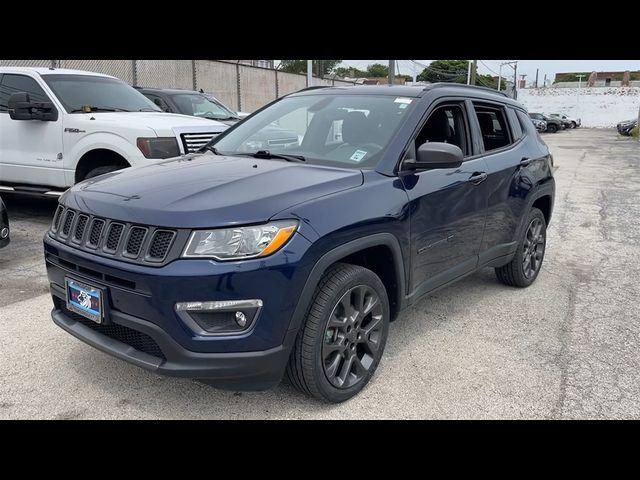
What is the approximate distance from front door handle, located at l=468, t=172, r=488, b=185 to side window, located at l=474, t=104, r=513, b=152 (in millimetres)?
340

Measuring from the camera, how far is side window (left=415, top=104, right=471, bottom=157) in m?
4.03

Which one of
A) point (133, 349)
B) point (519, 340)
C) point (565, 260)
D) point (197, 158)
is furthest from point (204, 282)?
point (565, 260)

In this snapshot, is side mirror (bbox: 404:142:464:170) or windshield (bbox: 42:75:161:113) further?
windshield (bbox: 42:75:161:113)

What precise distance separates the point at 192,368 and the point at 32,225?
215 inches

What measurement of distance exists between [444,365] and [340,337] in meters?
0.99

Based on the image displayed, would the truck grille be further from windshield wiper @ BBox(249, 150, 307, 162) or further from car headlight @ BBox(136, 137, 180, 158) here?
windshield wiper @ BBox(249, 150, 307, 162)

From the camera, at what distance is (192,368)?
2.65 meters

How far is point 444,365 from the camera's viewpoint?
3729 mm

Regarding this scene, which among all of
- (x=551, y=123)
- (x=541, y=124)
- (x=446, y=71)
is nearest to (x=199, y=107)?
(x=446, y=71)

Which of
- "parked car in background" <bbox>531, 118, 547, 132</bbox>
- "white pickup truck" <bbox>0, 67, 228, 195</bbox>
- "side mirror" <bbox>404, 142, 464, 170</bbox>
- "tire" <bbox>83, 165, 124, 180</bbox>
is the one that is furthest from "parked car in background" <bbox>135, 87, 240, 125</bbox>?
"parked car in background" <bbox>531, 118, 547, 132</bbox>

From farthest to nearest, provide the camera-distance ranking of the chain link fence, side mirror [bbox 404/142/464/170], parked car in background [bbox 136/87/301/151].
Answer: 1. the chain link fence
2. parked car in background [bbox 136/87/301/151]
3. side mirror [bbox 404/142/464/170]

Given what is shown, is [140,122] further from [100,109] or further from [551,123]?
[551,123]

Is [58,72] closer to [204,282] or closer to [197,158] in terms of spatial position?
[197,158]

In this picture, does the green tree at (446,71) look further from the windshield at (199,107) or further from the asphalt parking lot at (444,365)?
the asphalt parking lot at (444,365)
